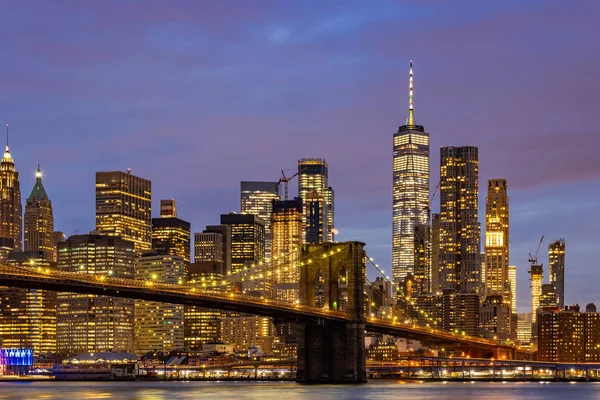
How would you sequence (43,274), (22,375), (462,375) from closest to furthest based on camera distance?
(43,274)
(462,375)
(22,375)

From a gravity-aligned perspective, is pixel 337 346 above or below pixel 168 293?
below

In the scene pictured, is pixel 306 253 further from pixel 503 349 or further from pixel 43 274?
pixel 503 349

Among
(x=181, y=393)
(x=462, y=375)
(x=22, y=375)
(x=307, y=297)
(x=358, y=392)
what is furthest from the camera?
(x=22, y=375)

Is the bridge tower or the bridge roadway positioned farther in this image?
the bridge tower

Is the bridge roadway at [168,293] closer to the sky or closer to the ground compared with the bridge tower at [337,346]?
closer to the sky

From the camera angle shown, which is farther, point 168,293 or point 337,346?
point 337,346

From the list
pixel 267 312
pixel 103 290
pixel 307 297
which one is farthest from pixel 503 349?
pixel 103 290

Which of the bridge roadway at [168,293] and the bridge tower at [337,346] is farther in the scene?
the bridge tower at [337,346]

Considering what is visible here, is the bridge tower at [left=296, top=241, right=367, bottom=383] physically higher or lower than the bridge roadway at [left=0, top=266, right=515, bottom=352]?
lower
